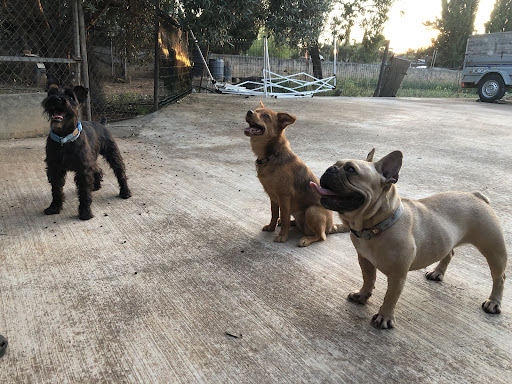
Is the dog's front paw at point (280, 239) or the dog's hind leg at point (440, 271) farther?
the dog's front paw at point (280, 239)

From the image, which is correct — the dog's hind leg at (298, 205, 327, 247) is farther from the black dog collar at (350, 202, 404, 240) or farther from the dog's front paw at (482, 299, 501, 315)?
the dog's front paw at (482, 299, 501, 315)

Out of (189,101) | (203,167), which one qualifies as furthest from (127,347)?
(189,101)

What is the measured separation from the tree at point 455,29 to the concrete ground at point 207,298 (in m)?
33.4

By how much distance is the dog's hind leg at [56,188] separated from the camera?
3.97 m

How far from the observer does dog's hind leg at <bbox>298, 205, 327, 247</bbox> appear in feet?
11.7

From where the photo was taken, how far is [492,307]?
2607mm

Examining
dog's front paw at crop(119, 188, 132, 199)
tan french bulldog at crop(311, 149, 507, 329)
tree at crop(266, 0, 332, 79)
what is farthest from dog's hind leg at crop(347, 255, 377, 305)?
tree at crop(266, 0, 332, 79)

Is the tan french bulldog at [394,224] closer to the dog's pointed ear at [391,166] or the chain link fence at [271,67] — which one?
the dog's pointed ear at [391,166]

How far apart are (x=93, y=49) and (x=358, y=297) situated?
32.0 ft

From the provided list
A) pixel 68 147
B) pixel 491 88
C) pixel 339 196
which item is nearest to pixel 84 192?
pixel 68 147

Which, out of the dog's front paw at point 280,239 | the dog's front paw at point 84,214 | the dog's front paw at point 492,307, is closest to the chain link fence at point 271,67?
the dog's front paw at point 84,214

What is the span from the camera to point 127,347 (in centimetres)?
221

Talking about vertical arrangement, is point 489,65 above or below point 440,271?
above

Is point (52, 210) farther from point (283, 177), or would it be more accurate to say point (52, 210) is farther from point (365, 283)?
point (365, 283)
